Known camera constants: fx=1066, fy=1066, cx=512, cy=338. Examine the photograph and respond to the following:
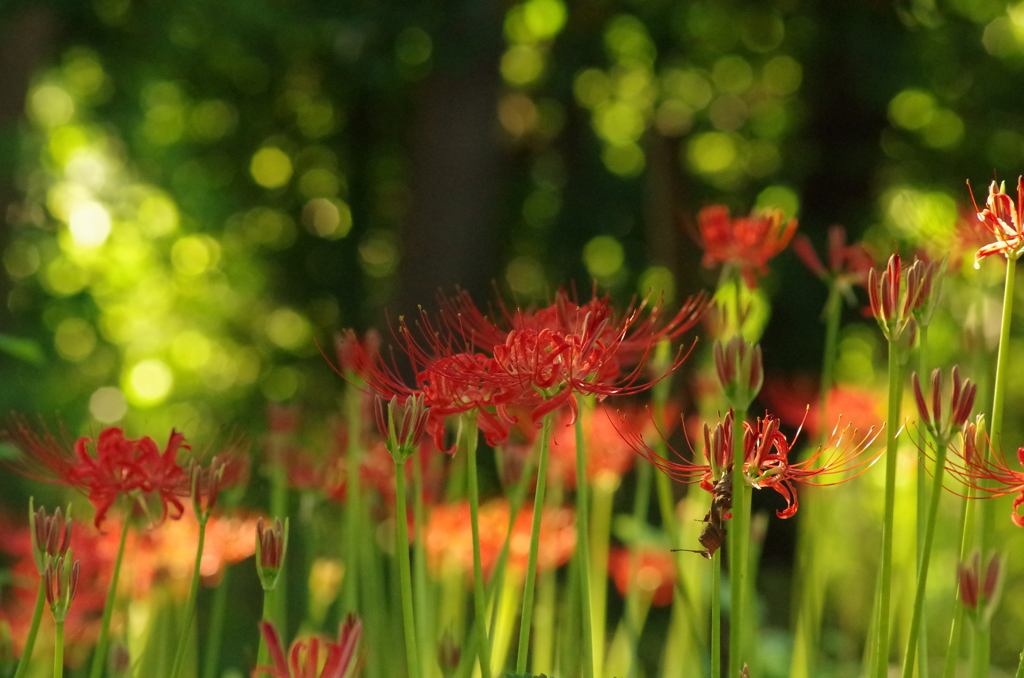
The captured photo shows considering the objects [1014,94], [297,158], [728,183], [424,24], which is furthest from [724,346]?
[297,158]

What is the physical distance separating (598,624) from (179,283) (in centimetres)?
779

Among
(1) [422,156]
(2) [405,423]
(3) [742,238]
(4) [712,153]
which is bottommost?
(2) [405,423]

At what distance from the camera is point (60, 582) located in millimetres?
1070

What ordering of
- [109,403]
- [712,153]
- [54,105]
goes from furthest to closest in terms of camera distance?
[109,403] → [712,153] → [54,105]

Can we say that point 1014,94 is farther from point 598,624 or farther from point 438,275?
point 598,624

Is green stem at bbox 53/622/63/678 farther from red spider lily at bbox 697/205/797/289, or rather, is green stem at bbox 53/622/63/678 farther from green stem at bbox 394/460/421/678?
red spider lily at bbox 697/205/797/289

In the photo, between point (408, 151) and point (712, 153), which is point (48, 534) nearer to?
point (408, 151)

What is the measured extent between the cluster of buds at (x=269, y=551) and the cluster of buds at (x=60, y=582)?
0.19 m

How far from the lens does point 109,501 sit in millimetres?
1301

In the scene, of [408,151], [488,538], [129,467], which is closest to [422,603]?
[488,538]

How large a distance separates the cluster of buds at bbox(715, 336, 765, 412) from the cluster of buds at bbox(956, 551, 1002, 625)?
28cm

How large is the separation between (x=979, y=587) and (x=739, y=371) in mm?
319

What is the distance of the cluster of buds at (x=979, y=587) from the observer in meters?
0.96

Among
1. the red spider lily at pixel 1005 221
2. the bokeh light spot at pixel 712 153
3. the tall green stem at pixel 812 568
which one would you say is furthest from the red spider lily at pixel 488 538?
the bokeh light spot at pixel 712 153
